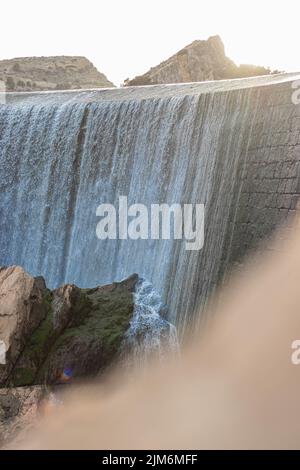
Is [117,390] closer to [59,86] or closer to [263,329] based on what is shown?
[263,329]

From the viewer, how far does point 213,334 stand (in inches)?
315

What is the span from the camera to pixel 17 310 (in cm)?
756

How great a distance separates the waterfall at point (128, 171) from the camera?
8.55m

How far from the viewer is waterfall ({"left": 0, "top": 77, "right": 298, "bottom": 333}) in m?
8.55

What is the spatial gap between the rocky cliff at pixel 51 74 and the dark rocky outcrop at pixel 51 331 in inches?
1057

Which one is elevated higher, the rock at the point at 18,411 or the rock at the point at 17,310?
the rock at the point at 17,310

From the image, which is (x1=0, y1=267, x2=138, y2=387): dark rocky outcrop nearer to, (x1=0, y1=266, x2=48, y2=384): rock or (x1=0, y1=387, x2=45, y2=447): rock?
(x1=0, y1=266, x2=48, y2=384): rock

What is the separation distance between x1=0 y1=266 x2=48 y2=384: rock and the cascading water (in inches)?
48.3

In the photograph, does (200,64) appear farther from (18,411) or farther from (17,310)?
(18,411)

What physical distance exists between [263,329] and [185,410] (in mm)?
1305

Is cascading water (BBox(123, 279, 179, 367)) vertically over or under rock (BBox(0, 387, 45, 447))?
over

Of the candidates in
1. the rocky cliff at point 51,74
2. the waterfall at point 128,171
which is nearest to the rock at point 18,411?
the waterfall at point 128,171

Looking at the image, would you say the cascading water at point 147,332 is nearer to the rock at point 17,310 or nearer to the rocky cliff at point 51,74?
the rock at point 17,310

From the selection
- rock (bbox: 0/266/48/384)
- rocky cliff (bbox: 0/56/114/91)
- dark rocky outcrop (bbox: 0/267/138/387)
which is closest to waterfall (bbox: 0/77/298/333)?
dark rocky outcrop (bbox: 0/267/138/387)
